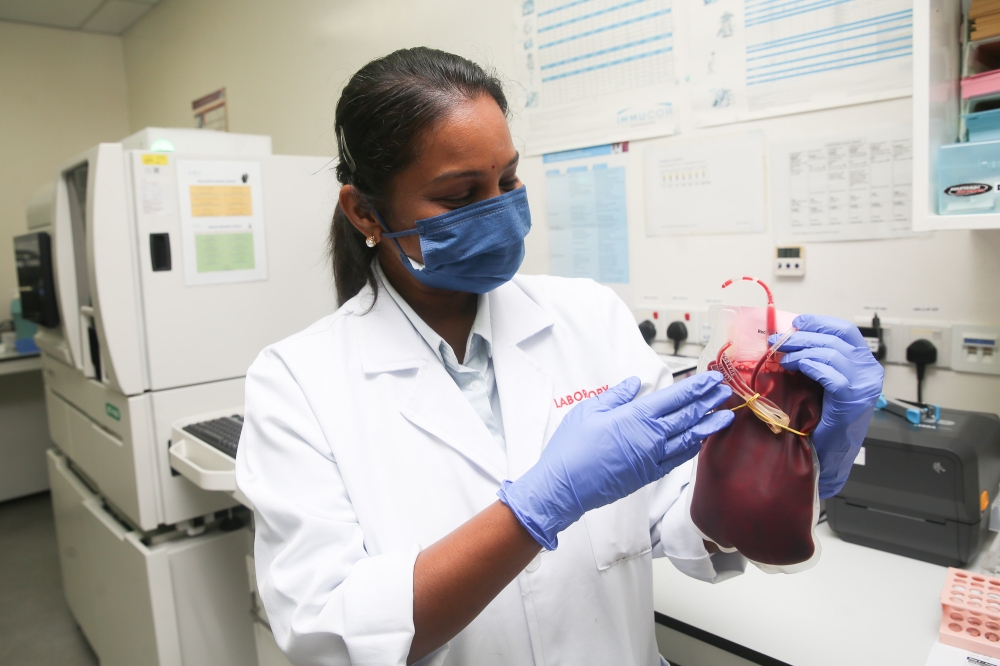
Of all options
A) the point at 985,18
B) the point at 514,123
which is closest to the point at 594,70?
the point at 514,123

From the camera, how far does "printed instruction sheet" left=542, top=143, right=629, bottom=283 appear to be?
201 cm

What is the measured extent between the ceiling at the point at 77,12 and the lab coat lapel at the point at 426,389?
4173 millimetres

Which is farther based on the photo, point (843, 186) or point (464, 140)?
point (843, 186)

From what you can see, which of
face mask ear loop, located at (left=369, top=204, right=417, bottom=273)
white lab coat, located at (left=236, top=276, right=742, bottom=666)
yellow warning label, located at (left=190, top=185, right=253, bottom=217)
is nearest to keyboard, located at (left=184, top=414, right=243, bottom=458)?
yellow warning label, located at (left=190, top=185, right=253, bottom=217)

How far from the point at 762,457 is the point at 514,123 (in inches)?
68.5

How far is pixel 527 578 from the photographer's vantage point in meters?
0.93

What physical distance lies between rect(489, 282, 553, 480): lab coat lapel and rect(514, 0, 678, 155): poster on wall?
3.32 ft

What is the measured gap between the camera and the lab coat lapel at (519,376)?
3.18 feet

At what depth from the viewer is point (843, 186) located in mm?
1551

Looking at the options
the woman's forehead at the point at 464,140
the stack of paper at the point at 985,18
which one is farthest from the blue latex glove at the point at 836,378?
the stack of paper at the point at 985,18

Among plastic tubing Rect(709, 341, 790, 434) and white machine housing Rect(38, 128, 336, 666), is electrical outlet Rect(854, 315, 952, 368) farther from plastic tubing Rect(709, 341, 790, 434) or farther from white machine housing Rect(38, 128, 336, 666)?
white machine housing Rect(38, 128, 336, 666)

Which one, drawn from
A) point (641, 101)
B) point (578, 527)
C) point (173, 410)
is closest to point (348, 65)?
point (641, 101)

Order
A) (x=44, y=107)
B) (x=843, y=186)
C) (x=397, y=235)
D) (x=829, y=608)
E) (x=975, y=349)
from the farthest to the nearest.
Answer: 1. (x=44, y=107)
2. (x=843, y=186)
3. (x=975, y=349)
4. (x=829, y=608)
5. (x=397, y=235)

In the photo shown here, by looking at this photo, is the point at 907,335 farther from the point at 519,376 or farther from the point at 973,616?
the point at 519,376
